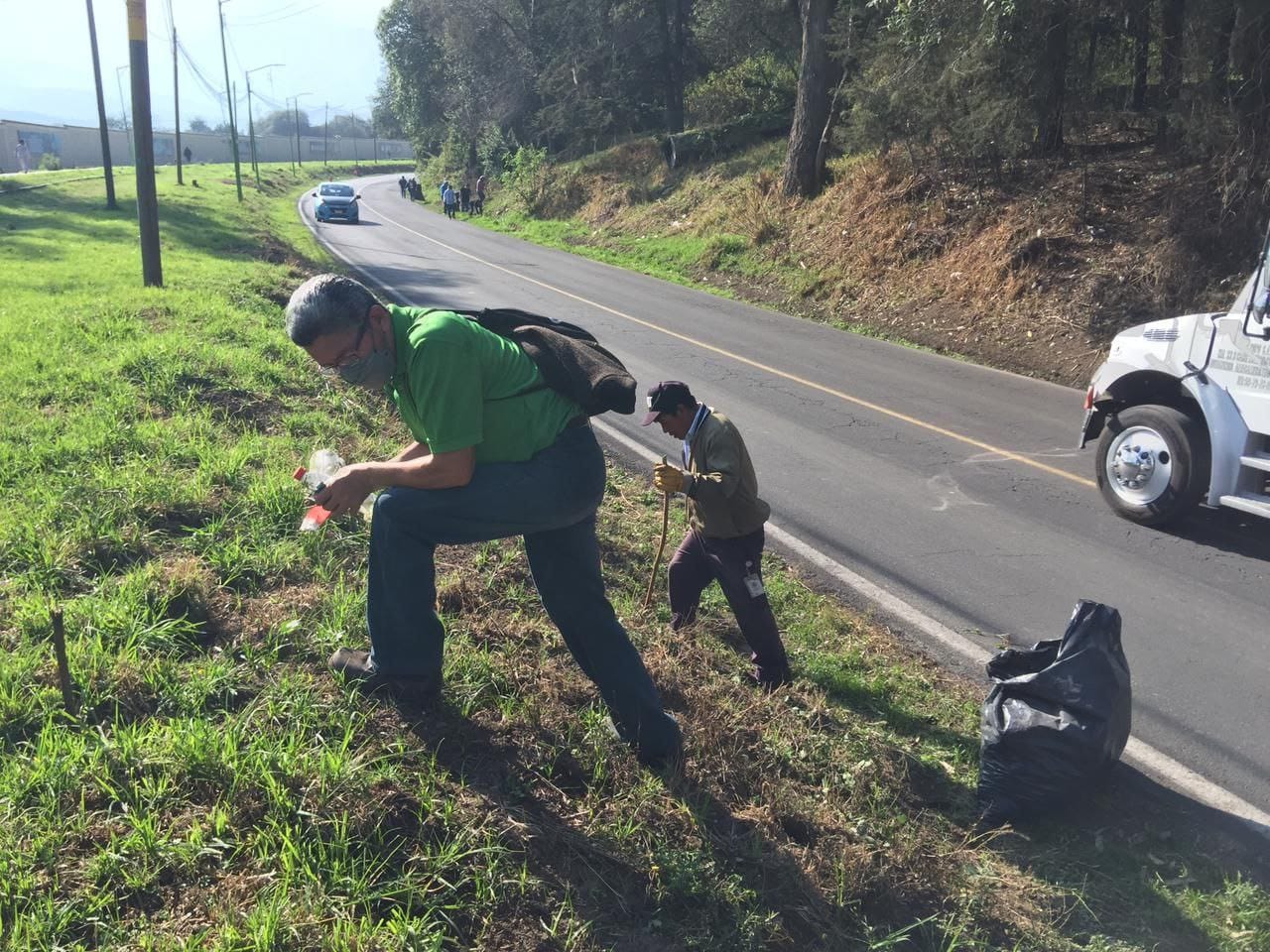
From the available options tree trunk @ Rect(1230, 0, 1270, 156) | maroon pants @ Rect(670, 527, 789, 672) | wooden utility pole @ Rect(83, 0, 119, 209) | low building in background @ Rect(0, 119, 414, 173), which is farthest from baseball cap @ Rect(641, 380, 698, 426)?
low building in background @ Rect(0, 119, 414, 173)

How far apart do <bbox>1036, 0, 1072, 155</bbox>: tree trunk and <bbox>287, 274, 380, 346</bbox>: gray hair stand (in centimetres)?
1430

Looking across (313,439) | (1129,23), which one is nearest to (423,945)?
(313,439)

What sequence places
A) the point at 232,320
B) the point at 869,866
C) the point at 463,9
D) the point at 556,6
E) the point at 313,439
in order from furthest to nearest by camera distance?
the point at 463,9 < the point at 556,6 < the point at 232,320 < the point at 313,439 < the point at 869,866

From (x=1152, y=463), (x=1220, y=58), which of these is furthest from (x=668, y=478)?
(x=1220, y=58)

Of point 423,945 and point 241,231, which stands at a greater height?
point 241,231

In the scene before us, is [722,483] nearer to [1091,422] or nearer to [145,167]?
[1091,422]

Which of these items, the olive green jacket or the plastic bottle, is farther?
the olive green jacket

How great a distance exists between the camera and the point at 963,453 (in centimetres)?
877

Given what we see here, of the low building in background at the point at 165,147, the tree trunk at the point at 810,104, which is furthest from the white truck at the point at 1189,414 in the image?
the low building in background at the point at 165,147

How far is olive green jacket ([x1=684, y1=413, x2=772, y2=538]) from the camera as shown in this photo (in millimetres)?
4426

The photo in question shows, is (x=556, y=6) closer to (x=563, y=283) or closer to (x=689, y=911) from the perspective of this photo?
(x=563, y=283)

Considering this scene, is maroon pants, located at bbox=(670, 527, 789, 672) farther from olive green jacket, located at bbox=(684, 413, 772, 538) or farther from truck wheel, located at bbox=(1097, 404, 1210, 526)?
truck wheel, located at bbox=(1097, 404, 1210, 526)

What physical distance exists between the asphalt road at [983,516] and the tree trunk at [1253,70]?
A: 190 inches

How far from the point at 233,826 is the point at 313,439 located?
449 cm
